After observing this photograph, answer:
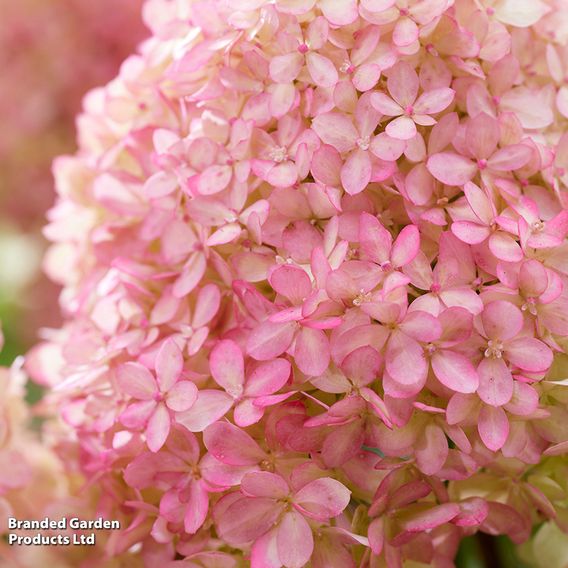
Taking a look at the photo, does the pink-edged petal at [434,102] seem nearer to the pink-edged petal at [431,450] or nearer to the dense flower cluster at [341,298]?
the dense flower cluster at [341,298]

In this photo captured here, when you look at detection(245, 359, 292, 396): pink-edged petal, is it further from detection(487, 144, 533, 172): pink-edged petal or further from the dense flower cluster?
detection(487, 144, 533, 172): pink-edged petal

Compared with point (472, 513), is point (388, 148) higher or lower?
higher

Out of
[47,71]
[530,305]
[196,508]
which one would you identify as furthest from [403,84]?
[47,71]

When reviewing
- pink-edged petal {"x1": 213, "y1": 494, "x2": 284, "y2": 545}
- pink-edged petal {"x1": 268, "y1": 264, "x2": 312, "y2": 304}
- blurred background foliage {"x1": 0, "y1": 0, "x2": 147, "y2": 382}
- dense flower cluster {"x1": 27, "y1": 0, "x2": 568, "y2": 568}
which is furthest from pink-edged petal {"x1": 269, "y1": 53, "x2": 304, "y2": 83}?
blurred background foliage {"x1": 0, "y1": 0, "x2": 147, "y2": 382}

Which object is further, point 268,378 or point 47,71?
point 47,71

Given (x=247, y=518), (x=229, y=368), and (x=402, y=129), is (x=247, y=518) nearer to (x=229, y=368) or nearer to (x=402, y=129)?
(x=229, y=368)

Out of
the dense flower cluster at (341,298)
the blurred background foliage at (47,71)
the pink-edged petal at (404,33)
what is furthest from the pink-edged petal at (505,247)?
the blurred background foliage at (47,71)
